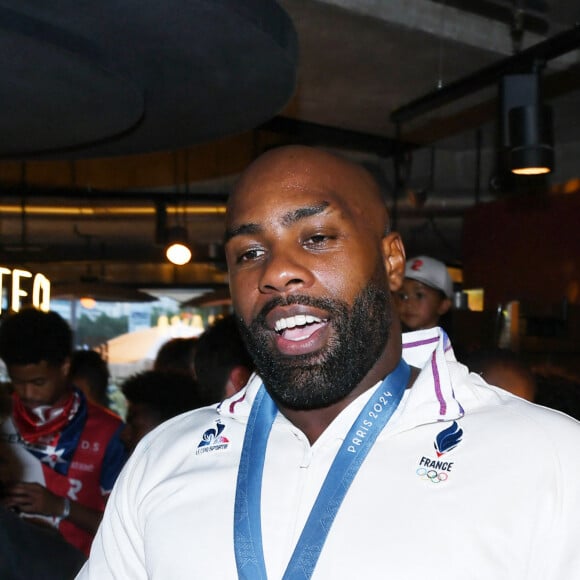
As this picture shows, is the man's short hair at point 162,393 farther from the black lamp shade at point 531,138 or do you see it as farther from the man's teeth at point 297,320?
the black lamp shade at point 531,138

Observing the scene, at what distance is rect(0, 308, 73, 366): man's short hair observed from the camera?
10.5 ft

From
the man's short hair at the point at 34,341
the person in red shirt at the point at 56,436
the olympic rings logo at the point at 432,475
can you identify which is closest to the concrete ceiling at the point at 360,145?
the man's short hair at the point at 34,341

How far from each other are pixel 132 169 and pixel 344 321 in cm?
734

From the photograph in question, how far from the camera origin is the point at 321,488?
1272 mm

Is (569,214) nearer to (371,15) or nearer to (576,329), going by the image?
(576,329)

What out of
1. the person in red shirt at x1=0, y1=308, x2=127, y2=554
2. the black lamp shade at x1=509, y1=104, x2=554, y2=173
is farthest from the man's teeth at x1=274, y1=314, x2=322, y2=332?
the black lamp shade at x1=509, y1=104, x2=554, y2=173

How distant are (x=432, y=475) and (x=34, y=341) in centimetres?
233

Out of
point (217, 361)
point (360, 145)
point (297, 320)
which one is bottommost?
point (217, 361)

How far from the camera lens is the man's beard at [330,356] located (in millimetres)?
1327

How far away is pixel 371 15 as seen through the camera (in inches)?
184

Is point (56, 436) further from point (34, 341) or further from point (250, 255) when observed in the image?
point (250, 255)

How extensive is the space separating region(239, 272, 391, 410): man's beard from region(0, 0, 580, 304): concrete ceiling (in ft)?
10.0

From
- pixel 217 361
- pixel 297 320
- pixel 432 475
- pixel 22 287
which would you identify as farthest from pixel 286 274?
pixel 22 287

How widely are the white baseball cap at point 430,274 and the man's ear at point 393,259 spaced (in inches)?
94.9
